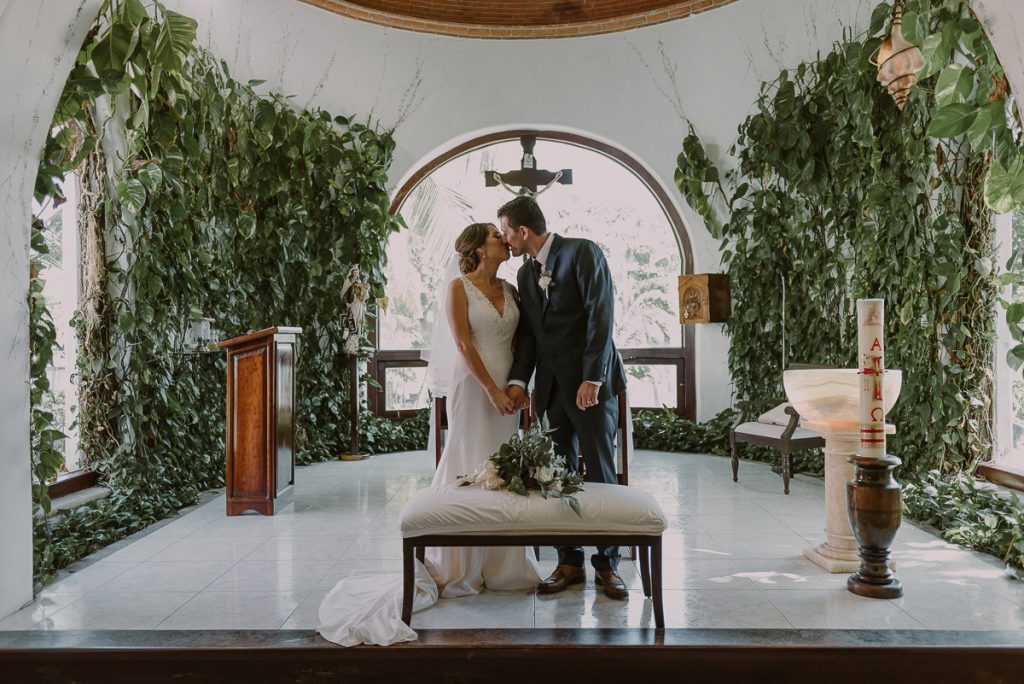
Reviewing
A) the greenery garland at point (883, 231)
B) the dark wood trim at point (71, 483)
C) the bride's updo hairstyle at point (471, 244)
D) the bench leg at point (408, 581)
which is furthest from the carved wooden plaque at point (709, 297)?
the dark wood trim at point (71, 483)

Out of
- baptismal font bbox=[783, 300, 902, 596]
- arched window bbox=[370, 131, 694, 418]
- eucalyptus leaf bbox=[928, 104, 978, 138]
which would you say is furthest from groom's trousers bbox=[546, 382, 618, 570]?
arched window bbox=[370, 131, 694, 418]

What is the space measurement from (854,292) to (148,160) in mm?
4886

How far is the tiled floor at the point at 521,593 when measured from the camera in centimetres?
306

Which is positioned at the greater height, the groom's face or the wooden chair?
the groom's face

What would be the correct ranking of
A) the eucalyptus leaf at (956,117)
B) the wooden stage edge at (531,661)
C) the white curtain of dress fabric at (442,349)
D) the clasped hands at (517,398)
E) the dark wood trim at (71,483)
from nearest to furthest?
the wooden stage edge at (531,661) → the eucalyptus leaf at (956,117) → the clasped hands at (517,398) → the white curtain of dress fabric at (442,349) → the dark wood trim at (71,483)

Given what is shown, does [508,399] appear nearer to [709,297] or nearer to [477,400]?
[477,400]

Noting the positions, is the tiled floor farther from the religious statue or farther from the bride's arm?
the religious statue

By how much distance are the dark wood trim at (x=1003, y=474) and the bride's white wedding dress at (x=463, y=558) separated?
9.79 feet

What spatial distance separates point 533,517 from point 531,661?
50 centimetres

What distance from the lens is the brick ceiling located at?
7594 millimetres

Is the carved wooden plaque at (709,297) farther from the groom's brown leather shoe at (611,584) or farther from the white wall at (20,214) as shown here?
the white wall at (20,214)

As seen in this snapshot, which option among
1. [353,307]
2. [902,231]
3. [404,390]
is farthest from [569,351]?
[404,390]

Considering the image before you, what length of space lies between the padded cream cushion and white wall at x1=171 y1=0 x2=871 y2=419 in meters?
4.99

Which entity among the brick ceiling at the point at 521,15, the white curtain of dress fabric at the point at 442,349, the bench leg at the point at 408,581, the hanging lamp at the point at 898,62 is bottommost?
the bench leg at the point at 408,581
